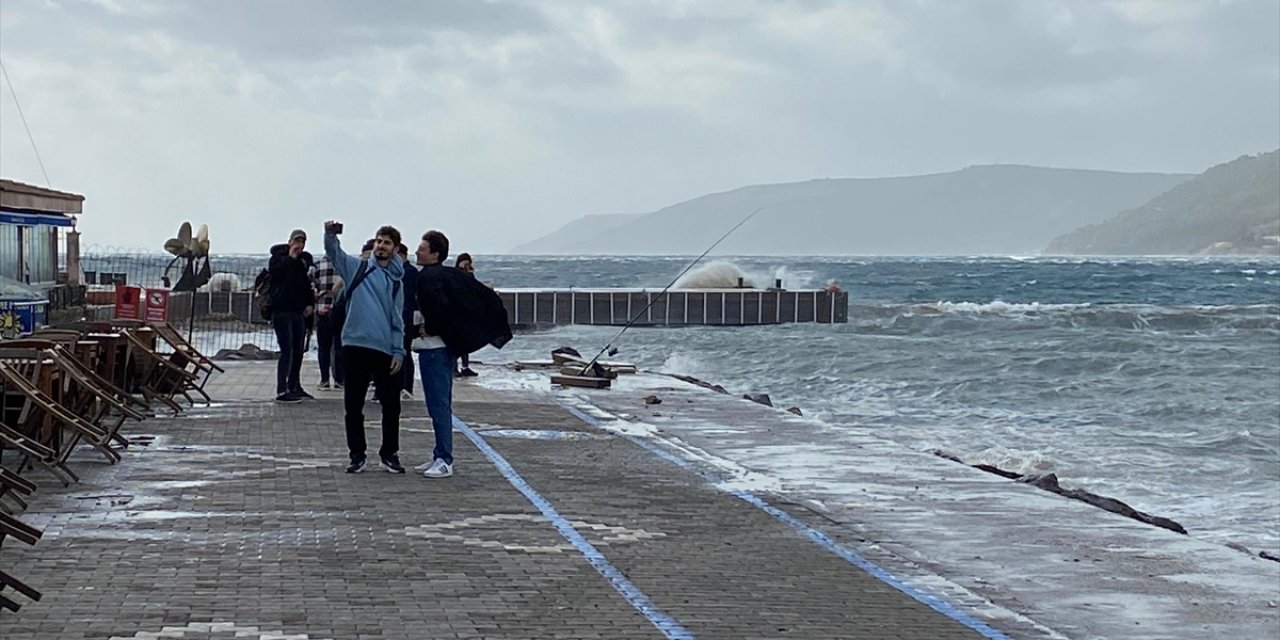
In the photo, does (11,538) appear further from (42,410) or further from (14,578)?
(42,410)

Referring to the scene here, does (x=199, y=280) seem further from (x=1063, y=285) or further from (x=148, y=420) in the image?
(x=1063, y=285)

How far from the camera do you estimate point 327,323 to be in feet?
59.3

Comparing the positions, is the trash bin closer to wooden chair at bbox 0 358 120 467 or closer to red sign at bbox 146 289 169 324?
red sign at bbox 146 289 169 324

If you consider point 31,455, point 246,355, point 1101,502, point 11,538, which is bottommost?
point 1101,502

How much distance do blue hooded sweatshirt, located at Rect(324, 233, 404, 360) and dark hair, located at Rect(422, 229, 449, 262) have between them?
0.38 metres

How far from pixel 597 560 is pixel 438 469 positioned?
3054 mm

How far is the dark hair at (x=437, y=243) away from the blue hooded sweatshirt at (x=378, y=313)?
0.38m

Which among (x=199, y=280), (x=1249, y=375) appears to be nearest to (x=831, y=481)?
(x=1249, y=375)

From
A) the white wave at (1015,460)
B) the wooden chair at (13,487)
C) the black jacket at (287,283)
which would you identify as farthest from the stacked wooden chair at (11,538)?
the white wave at (1015,460)

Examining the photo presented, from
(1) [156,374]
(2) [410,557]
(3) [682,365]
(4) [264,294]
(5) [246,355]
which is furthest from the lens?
(3) [682,365]

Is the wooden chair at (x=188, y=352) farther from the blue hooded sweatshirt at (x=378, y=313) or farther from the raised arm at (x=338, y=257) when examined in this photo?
the blue hooded sweatshirt at (x=378, y=313)

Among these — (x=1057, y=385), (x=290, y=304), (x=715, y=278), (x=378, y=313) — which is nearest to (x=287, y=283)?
(x=290, y=304)

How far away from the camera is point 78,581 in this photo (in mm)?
7672

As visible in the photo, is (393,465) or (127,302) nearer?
(393,465)
